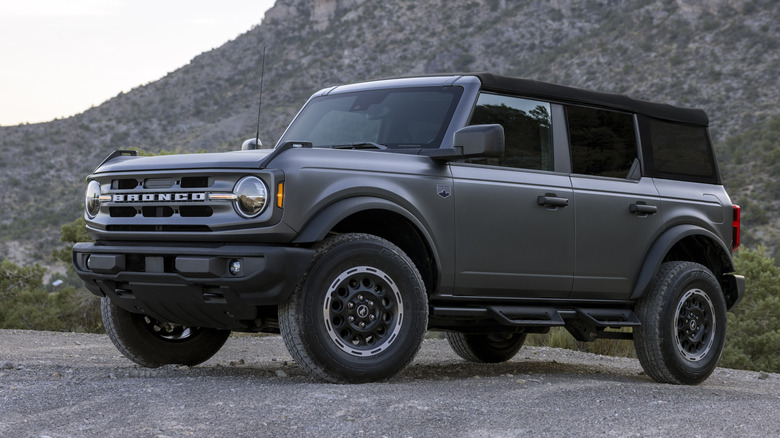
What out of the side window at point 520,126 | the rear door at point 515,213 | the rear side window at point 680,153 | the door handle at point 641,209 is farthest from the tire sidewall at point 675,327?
the side window at point 520,126

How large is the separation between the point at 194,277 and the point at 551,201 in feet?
8.51

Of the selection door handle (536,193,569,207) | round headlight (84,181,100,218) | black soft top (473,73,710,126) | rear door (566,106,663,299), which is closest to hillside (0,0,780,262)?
black soft top (473,73,710,126)

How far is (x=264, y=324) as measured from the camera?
636 centimetres

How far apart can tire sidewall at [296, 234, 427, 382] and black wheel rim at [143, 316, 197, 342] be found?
72.8 inches

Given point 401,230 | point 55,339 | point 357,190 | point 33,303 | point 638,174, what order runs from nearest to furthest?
point 357,190
point 401,230
point 638,174
point 55,339
point 33,303

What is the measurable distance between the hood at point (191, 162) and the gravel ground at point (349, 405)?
1273 millimetres

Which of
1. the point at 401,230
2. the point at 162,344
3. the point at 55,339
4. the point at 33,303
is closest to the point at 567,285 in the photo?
the point at 401,230

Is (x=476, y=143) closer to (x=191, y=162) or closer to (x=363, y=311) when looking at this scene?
(x=363, y=311)

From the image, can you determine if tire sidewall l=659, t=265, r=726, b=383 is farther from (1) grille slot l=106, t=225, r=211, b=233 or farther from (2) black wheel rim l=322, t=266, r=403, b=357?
(1) grille slot l=106, t=225, r=211, b=233

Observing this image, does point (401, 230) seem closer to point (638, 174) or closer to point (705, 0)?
point (638, 174)

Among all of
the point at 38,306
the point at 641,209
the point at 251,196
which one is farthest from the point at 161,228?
the point at 38,306

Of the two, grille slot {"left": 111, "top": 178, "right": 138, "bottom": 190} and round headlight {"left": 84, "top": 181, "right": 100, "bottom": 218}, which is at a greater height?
grille slot {"left": 111, "top": 178, "right": 138, "bottom": 190}

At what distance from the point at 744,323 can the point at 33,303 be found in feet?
38.5

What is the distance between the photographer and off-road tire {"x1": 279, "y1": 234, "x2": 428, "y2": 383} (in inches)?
232
